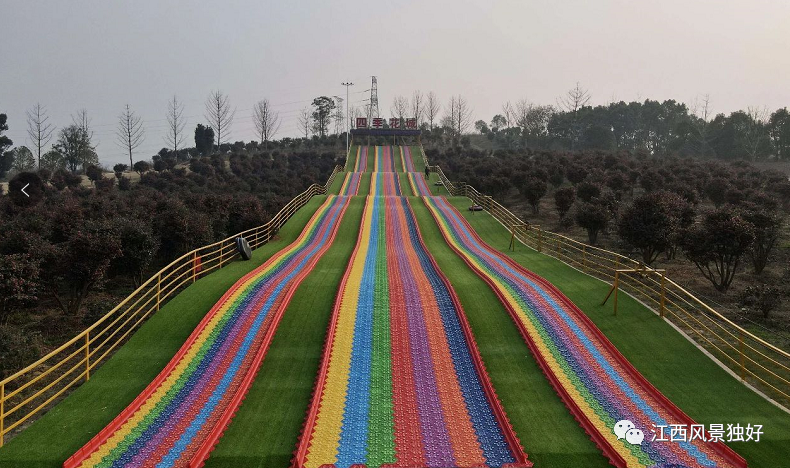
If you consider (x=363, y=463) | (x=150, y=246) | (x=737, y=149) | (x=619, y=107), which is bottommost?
(x=363, y=463)

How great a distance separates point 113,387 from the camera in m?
10.8

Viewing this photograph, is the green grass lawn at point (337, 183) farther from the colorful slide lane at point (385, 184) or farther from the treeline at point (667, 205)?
the treeline at point (667, 205)

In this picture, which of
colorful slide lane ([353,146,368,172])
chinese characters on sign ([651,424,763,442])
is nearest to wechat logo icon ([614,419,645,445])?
chinese characters on sign ([651,424,763,442])

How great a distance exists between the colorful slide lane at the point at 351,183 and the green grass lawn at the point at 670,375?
33.4 m

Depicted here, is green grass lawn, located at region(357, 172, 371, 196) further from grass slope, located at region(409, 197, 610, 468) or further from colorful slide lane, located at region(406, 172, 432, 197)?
grass slope, located at region(409, 197, 610, 468)

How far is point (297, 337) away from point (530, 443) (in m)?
6.75

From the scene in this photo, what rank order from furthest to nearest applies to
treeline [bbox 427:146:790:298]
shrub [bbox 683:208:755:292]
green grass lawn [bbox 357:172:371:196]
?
green grass lawn [bbox 357:172:371:196] < treeline [bbox 427:146:790:298] < shrub [bbox 683:208:755:292]

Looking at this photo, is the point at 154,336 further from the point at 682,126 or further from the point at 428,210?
the point at 682,126

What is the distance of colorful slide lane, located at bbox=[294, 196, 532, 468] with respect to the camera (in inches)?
342

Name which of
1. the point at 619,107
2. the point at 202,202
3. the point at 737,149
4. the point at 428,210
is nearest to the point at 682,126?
the point at 737,149

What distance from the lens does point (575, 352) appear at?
Result: 1250 centimetres

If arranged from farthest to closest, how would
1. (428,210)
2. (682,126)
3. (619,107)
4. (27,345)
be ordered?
(619,107) < (682,126) < (428,210) < (27,345)

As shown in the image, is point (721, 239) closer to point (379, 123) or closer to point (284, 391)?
point (284, 391)

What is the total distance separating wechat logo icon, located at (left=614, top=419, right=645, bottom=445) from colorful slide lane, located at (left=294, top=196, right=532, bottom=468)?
79.1 inches
